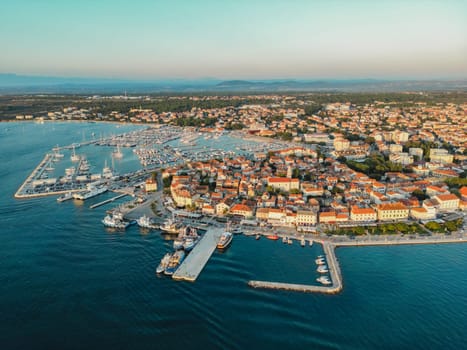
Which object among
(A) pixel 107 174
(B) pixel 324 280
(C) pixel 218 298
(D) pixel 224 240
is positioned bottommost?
(C) pixel 218 298

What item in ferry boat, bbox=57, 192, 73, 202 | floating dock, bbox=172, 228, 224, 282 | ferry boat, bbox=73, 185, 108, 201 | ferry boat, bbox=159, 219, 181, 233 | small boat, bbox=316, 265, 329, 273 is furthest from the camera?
ferry boat, bbox=73, 185, 108, 201

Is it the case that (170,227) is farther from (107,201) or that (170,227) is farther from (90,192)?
(90,192)

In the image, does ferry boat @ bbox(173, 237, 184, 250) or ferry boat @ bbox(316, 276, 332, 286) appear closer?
ferry boat @ bbox(316, 276, 332, 286)

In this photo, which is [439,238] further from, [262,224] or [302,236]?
[262,224]

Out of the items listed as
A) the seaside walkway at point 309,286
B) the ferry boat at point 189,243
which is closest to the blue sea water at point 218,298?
the seaside walkway at point 309,286

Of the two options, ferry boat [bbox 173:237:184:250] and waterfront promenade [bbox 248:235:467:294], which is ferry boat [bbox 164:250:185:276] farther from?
waterfront promenade [bbox 248:235:467:294]

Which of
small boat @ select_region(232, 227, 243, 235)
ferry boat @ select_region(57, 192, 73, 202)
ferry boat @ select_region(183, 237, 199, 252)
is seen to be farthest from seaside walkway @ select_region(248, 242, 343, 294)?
ferry boat @ select_region(57, 192, 73, 202)

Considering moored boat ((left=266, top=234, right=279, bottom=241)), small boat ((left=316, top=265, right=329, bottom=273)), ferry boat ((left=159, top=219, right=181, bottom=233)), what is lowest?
small boat ((left=316, top=265, right=329, bottom=273))

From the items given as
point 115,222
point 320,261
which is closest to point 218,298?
point 320,261
